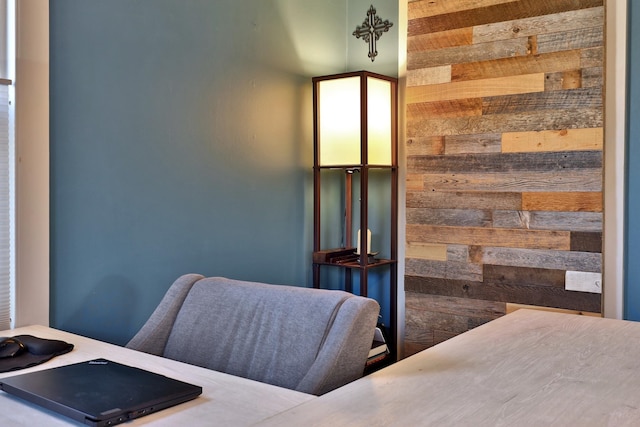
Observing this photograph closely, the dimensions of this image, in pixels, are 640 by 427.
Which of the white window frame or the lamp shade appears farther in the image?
the lamp shade

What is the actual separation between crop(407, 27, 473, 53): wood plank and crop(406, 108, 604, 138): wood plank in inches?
13.0

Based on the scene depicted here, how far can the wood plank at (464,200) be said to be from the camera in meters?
2.64

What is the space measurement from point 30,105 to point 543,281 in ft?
6.69

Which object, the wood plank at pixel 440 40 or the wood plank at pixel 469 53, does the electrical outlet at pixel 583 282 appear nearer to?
the wood plank at pixel 469 53

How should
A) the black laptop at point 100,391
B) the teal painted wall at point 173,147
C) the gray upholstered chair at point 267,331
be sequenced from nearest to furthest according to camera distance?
the black laptop at point 100,391, the gray upholstered chair at point 267,331, the teal painted wall at point 173,147

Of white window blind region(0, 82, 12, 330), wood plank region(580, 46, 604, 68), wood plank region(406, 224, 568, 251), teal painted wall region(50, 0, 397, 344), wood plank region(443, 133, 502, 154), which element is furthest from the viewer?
wood plank region(443, 133, 502, 154)

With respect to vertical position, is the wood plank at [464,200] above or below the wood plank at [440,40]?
below

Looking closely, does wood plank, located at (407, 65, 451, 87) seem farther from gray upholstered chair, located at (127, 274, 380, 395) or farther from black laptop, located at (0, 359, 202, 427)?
black laptop, located at (0, 359, 202, 427)

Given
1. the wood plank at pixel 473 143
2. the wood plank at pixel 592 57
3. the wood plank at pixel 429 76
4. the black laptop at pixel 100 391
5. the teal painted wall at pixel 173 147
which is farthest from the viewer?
the wood plank at pixel 429 76

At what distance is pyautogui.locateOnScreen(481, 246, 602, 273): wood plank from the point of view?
2477 millimetres

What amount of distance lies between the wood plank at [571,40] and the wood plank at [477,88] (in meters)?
0.12

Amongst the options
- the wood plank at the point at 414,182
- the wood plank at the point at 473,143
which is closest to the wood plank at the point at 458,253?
the wood plank at the point at 414,182

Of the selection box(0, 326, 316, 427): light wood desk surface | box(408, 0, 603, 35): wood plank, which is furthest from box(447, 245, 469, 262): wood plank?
box(0, 326, 316, 427): light wood desk surface

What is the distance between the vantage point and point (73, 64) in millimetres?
2154
